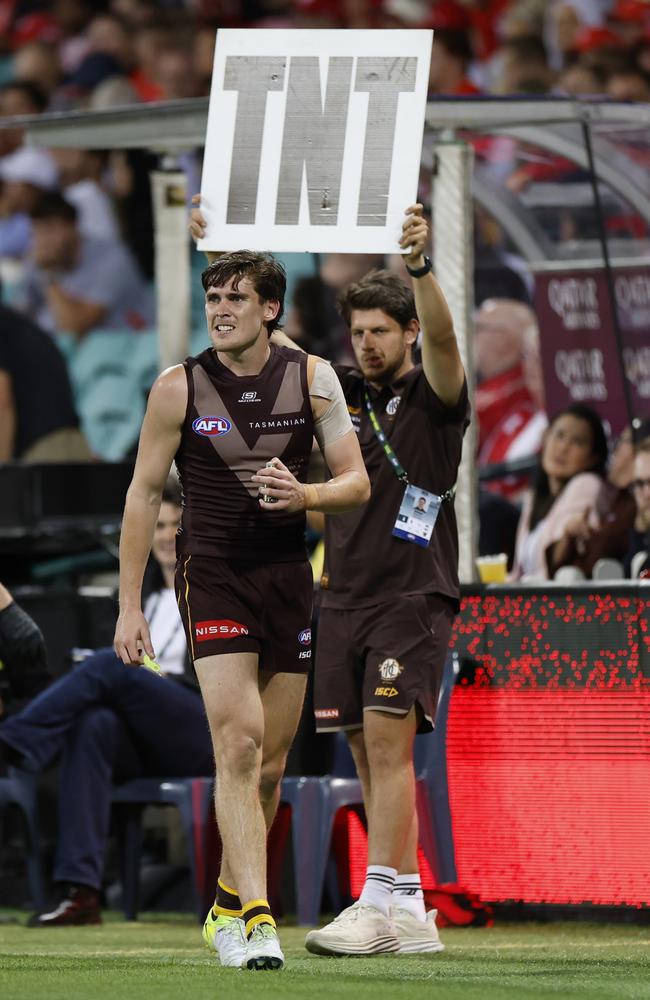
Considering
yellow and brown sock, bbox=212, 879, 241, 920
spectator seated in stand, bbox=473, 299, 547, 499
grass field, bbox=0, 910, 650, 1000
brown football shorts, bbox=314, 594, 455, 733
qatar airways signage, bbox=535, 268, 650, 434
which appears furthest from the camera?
spectator seated in stand, bbox=473, 299, 547, 499

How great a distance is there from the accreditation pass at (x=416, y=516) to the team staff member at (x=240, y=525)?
58cm

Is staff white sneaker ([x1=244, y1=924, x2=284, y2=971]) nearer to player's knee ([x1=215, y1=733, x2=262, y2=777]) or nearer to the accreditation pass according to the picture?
player's knee ([x1=215, y1=733, x2=262, y2=777])

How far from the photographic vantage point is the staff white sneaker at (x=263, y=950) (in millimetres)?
5691

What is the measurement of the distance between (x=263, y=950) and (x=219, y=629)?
96cm

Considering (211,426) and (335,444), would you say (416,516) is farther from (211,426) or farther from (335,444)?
(211,426)

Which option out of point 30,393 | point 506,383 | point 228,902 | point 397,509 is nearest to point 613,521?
point 397,509

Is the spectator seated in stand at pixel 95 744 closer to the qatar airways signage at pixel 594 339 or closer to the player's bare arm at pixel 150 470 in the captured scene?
the player's bare arm at pixel 150 470

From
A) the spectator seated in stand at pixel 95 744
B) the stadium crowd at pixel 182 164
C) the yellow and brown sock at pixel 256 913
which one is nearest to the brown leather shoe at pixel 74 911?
the spectator seated in stand at pixel 95 744

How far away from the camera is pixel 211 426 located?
5.98 m

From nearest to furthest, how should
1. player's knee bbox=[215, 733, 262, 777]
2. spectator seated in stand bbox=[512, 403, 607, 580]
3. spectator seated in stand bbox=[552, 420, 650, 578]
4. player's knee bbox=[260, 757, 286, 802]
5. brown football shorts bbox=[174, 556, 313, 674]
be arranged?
player's knee bbox=[215, 733, 262, 777], brown football shorts bbox=[174, 556, 313, 674], player's knee bbox=[260, 757, 286, 802], spectator seated in stand bbox=[552, 420, 650, 578], spectator seated in stand bbox=[512, 403, 607, 580]

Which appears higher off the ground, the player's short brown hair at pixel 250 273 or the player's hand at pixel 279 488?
the player's short brown hair at pixel 250 273

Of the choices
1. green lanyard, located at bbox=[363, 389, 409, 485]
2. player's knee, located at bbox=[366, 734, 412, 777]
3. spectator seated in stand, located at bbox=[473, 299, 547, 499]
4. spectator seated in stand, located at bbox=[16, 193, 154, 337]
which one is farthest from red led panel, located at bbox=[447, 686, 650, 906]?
spectator seated in stand, located at bbox=[16, 193, 154, 337]

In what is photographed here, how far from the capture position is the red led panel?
7.49 meters

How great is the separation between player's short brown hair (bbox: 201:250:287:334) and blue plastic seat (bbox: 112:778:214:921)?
8.98 ft
